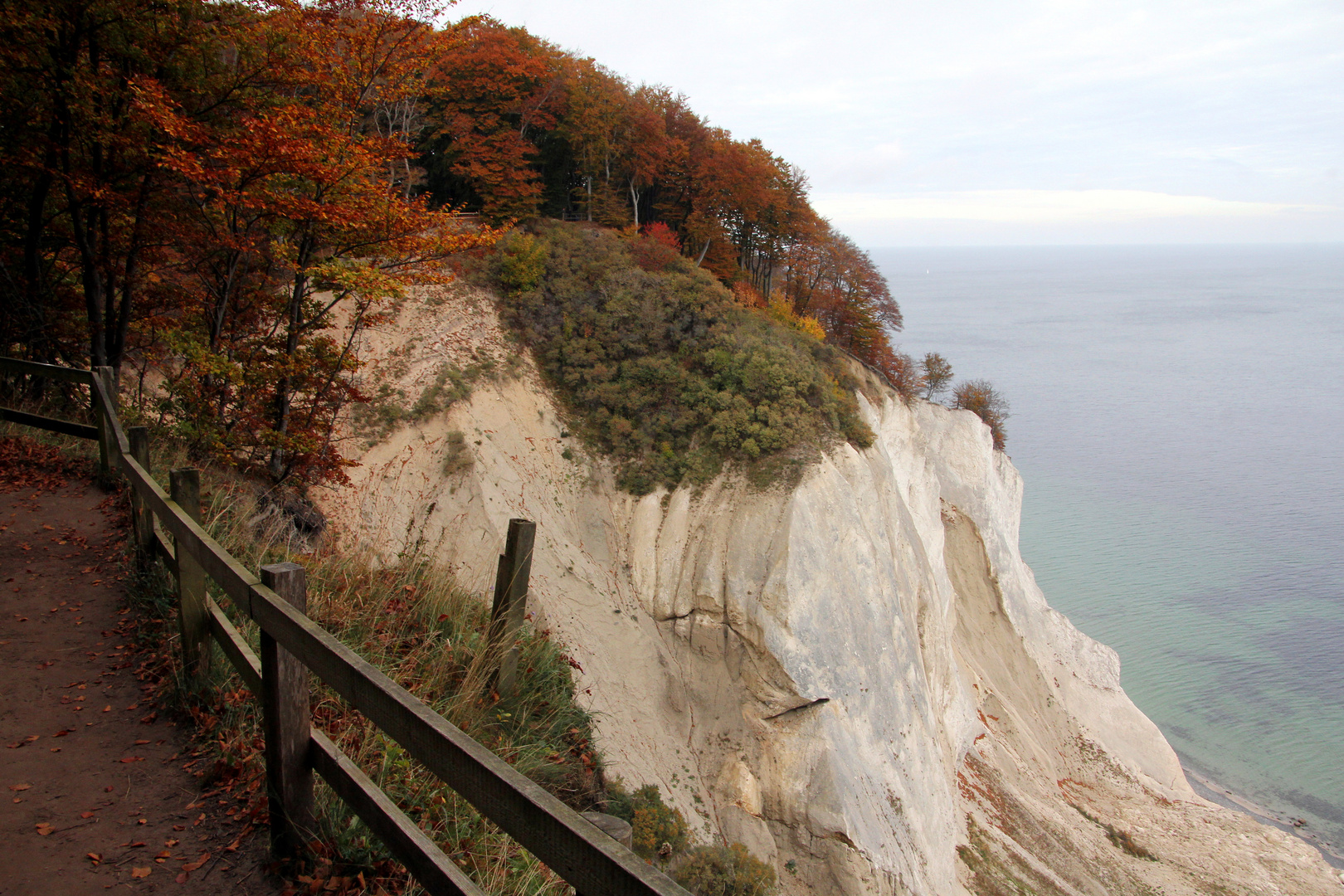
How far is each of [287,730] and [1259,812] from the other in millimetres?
37918

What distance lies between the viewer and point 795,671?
1822 cm

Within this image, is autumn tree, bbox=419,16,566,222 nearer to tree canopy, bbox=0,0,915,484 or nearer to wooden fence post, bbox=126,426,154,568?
tree canopy, bbox=0,0,915,484

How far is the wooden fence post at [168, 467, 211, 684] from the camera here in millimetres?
4086

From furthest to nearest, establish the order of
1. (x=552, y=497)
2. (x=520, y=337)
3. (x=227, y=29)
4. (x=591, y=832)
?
(x=520, y=337)
(x=552, y=497)
(x=227, y=29)
(x=591, y=832)

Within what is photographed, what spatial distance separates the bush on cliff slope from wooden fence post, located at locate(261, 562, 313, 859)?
705 inches

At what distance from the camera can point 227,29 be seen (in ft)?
32.7

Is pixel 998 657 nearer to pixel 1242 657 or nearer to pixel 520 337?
pixel 1242 657

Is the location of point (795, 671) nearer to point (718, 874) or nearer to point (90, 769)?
point (718, 874)

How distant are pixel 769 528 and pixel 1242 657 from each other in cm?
3280

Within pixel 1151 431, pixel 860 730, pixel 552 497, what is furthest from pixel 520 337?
pixel 1151 431

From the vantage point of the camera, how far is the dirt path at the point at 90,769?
312 centimetres

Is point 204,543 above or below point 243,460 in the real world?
above

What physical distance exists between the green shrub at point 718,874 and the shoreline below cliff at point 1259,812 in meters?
25.1

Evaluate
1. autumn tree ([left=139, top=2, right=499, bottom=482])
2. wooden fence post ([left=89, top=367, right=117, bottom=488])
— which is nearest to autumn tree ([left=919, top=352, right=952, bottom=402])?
autumn tree ([left=139, top=2, right=499, bottom=482])
